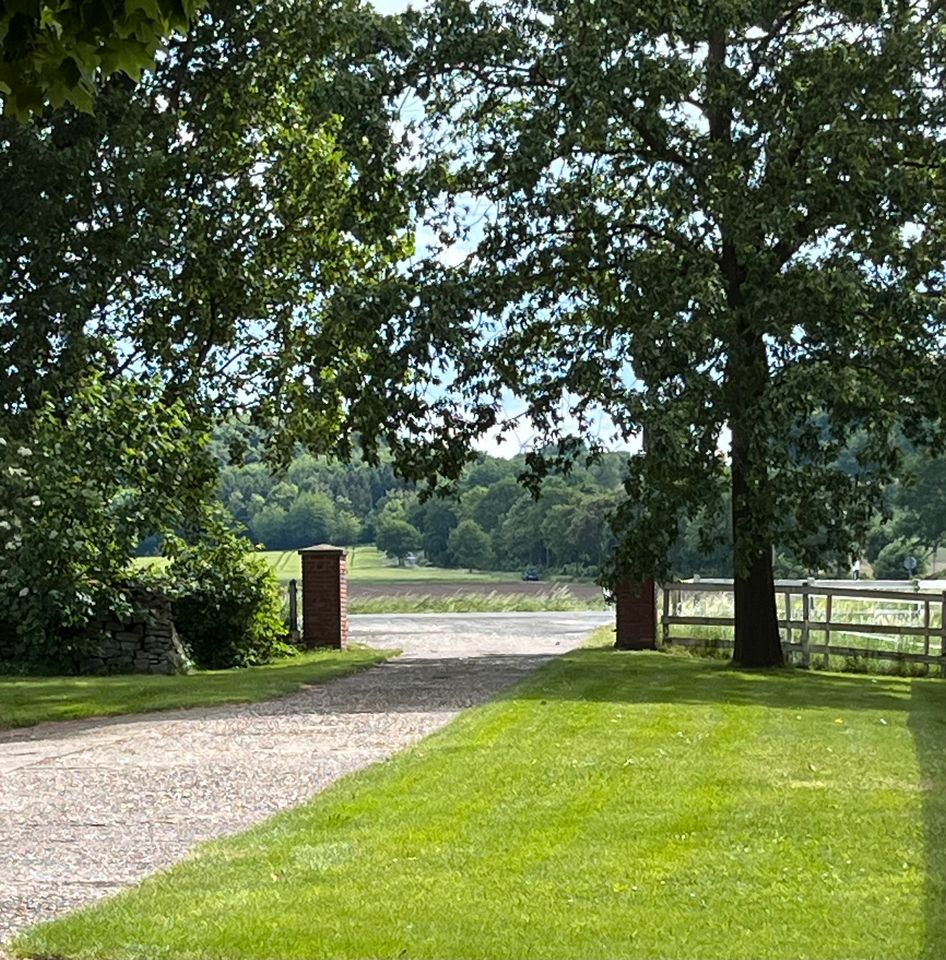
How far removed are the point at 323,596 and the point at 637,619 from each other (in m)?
5.13

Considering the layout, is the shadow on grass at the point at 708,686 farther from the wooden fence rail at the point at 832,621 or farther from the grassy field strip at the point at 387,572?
the grassy field strip at the point at 387,572

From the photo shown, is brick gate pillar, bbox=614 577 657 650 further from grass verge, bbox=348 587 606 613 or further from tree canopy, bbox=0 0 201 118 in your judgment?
tree canopy, bbox=0 0 201 118

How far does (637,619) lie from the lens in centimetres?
2439

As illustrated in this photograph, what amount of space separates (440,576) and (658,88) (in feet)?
184

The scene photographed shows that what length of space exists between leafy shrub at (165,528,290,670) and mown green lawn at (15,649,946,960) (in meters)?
11.7

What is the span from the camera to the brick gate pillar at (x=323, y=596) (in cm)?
2459

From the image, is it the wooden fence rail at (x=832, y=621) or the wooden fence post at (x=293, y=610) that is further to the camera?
the wooden fence post at (x=293, y=610)

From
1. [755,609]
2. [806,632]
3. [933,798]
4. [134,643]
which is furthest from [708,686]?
[134,643]

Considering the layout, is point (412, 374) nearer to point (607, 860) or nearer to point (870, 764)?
point (870, 764)

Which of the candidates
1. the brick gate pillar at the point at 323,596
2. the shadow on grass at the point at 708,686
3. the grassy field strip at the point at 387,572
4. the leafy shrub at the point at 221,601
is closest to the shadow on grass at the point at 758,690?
the shadow on grass at the point at 708,686

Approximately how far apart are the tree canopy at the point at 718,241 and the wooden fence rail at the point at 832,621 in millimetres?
1289

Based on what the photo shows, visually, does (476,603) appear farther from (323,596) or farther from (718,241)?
(718,241)

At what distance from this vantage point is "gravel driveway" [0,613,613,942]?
285 inches

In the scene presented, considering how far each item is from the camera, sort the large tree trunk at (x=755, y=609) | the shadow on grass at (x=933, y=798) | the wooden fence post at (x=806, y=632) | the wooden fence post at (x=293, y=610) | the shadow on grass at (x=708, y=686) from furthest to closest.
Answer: the wooden fence post at (x=293, y=610) → the wooden fence post at (x=806, y=632) → the large tree trunk at (x=755, y=609) → the shadow on grass at (x=708, y=686) → the shadow on grass at (x=933, y=798)
